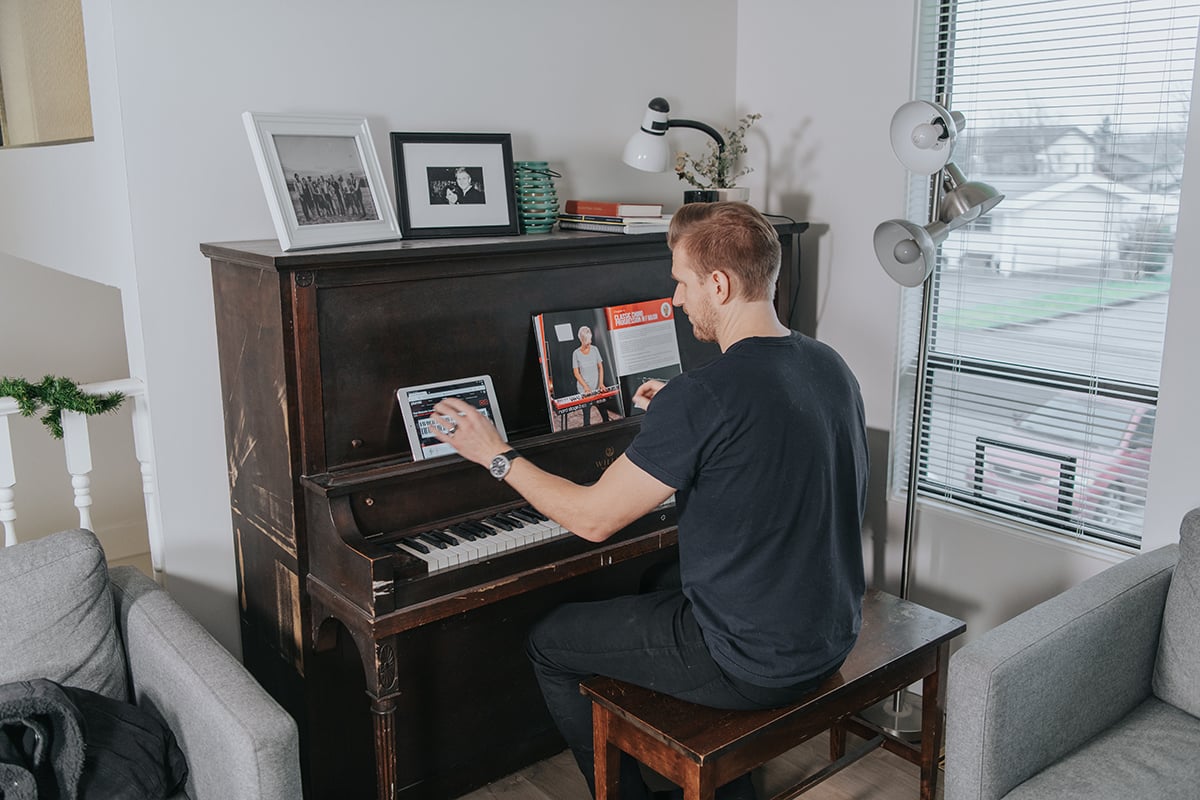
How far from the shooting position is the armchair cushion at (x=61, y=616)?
1887mm

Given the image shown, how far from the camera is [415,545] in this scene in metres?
2.15

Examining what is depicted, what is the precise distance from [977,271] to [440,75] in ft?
4.97

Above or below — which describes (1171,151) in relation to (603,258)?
above

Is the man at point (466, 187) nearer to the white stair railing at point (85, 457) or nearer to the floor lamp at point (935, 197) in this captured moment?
the white stair railing at point (85, 457)

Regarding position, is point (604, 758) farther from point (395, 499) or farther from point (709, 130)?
point (709, 130)

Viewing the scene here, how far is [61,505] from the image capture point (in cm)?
443

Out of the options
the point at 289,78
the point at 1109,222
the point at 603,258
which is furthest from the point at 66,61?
the point at 1109,222

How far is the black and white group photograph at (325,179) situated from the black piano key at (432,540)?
0.71 meters

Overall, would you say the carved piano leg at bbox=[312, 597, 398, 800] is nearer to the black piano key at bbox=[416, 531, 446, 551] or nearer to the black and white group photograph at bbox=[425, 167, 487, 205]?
the black piano key at bbox=[416, 531, 446, 551]

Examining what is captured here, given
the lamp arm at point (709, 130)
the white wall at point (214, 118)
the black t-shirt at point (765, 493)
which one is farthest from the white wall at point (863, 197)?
the black t-shirt at point (765, 493)

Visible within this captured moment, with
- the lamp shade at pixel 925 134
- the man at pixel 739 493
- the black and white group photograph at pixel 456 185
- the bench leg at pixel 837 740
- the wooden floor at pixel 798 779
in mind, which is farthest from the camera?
the bench leg at pixel 837 740

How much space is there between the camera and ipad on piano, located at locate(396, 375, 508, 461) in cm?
227

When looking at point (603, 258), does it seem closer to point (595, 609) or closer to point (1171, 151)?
point (595, 609)

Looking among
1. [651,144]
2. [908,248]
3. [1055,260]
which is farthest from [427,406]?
[1055,260]
